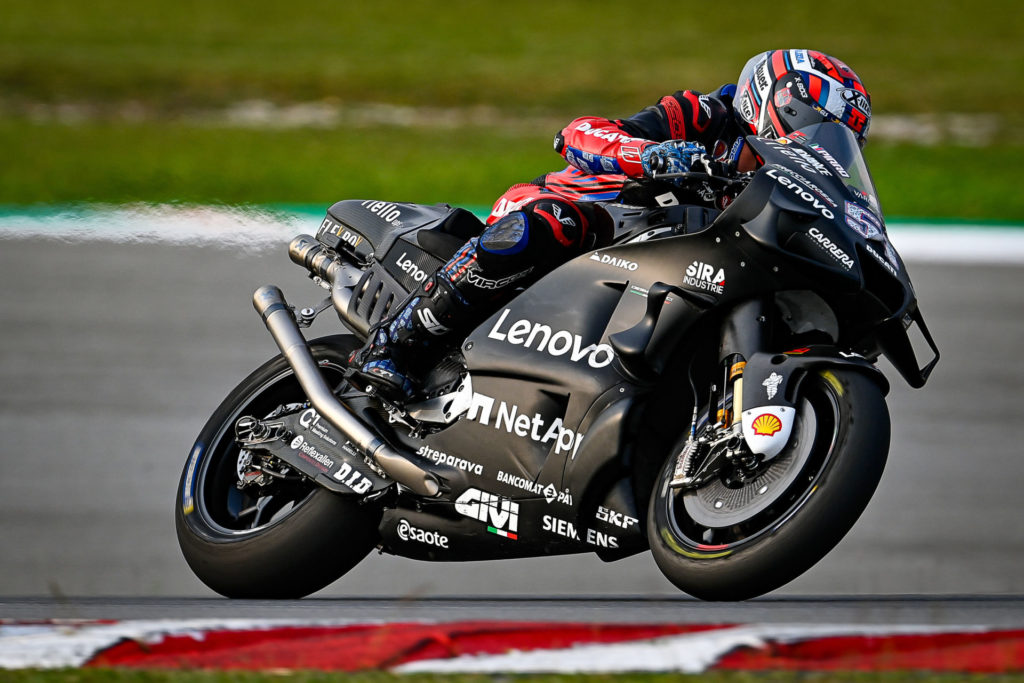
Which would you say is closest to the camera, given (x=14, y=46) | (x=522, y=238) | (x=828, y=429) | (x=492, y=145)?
(x=828, y=429)

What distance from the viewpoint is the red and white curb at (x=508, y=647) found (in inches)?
108

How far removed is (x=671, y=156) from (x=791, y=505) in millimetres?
872

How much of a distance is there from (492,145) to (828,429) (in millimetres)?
9417

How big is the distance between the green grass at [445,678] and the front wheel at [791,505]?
258mm

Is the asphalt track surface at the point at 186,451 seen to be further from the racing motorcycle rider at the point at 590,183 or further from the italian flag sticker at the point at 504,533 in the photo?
the racing motorcycle rider at the point at 590,183

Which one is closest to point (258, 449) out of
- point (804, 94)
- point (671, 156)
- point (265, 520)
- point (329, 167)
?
point (265, 520)

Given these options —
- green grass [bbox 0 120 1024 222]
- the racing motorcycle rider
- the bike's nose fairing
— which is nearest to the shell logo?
the bike's nose fairing

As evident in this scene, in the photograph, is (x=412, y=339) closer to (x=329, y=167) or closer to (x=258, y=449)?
(x=258, y=449)

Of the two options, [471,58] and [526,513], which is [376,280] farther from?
[471,58]

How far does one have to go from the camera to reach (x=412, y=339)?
3.70m

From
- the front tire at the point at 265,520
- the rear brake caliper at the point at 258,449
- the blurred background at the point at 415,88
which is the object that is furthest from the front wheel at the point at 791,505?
the blurred background at the point at 415,88

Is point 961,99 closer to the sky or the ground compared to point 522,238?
closer to the ground

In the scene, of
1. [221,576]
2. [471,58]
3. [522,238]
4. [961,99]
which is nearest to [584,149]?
[522,238]

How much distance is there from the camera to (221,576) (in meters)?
3.73
